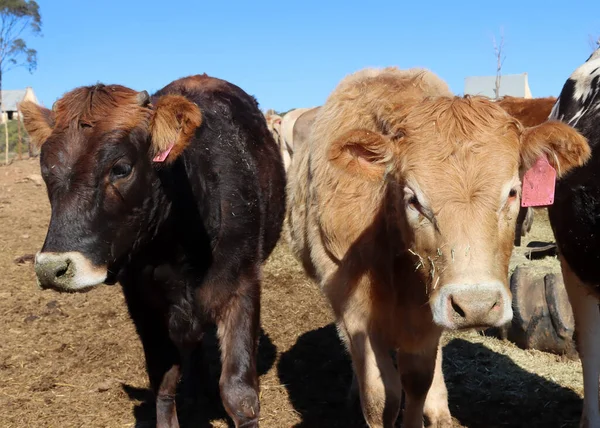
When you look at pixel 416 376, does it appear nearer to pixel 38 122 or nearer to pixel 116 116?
pixel 116 116

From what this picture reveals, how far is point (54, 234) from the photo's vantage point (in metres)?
2.94

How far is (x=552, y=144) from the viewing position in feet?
8.68

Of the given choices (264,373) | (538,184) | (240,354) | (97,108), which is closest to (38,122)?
(97,108)

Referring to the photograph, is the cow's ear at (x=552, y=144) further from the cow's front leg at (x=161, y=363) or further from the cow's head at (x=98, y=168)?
the cow's front leg at (x=161, y=363)

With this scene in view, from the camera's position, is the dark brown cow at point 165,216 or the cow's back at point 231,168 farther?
the cow's back at point 231,168

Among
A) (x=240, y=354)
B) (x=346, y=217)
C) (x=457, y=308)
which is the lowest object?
(x=240, y=354)

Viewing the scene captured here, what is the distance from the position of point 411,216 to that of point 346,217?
2.48 feet

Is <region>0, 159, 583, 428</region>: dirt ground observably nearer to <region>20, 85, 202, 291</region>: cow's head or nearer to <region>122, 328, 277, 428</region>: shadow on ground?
<region>122, 328, 277, 428</region>: shadow on ground

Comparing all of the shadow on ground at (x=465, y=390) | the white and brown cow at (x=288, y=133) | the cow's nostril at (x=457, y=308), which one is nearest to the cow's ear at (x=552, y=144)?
the cow's nostril at (x=457, y=308)

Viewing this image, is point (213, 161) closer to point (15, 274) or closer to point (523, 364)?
point (523, 364)

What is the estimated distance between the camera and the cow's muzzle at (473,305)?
7.42 ft

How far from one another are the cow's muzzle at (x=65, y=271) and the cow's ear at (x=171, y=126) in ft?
2.03

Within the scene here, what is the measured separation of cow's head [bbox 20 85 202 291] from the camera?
294cm

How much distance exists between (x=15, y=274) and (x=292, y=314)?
3.34m
